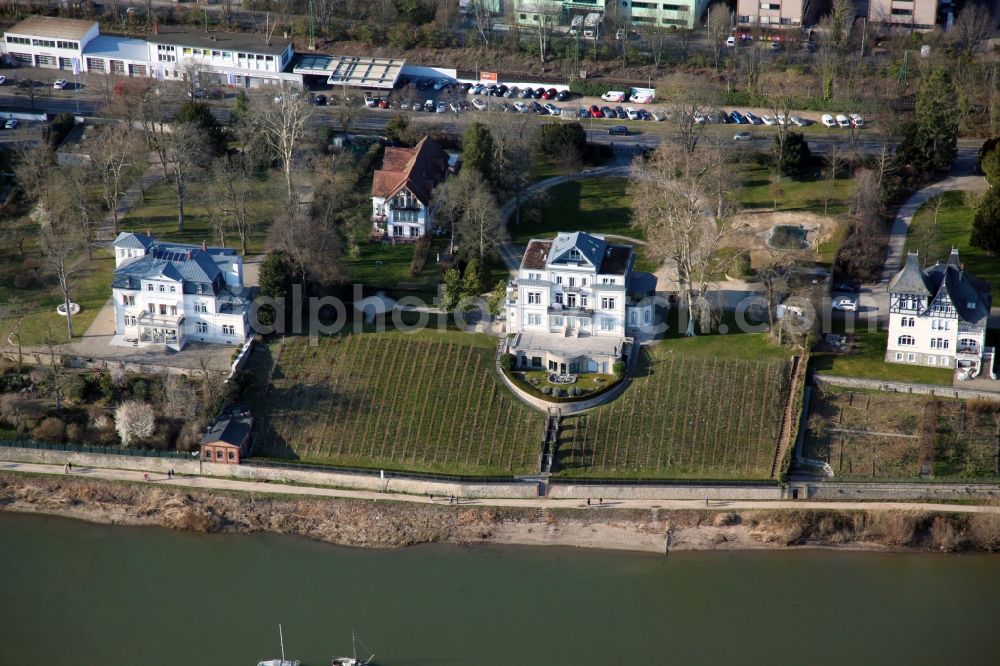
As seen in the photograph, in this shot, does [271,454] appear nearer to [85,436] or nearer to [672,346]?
[85,436]

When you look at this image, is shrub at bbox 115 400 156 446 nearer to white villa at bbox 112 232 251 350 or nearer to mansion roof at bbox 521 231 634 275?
white villa at bbox 112 232 251 350

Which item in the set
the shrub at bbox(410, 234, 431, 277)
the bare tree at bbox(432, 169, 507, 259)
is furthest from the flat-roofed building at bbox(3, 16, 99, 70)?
the bare tree at bbox(432, 169, 507, 259)

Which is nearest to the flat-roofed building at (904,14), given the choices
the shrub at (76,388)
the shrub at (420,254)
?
the shrub at (420,254)

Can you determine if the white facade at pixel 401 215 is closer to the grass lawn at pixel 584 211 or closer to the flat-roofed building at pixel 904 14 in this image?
the grass lawn at pixel 584 211

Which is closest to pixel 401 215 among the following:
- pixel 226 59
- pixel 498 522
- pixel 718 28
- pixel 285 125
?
pixel 285 125

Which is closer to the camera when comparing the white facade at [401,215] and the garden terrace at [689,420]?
the garden terrace at [689,420]

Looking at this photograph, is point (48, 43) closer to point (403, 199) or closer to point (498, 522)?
point (403, 199)
